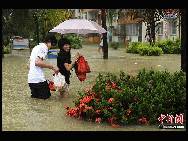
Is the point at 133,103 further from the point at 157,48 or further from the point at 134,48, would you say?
the point at 134,48

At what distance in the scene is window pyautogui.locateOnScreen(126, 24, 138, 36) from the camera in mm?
61934

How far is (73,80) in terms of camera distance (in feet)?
51.0

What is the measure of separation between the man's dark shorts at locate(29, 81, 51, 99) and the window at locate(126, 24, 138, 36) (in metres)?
50.5

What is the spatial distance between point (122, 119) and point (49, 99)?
3.37 m

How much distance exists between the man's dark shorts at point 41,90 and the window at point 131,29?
50.5 metres

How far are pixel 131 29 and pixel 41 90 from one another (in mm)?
52644

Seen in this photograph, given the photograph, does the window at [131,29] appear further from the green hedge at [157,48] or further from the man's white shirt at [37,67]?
the man's white shirt at [37,67]

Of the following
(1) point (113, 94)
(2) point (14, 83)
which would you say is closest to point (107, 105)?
(1) point (113, 94)

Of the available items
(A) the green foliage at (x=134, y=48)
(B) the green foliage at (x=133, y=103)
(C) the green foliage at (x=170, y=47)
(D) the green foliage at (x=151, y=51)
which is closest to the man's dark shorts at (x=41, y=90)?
(B) the green foliage at (x=133, y=103)

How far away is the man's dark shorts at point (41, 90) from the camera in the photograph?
11422 millimetres

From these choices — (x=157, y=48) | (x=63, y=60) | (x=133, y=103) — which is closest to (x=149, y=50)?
(x=157, y=48)

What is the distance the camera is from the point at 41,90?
1146 cm

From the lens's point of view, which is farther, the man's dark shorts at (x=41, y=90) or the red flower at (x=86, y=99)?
the man's dark shorts at (x=41, y=90)
